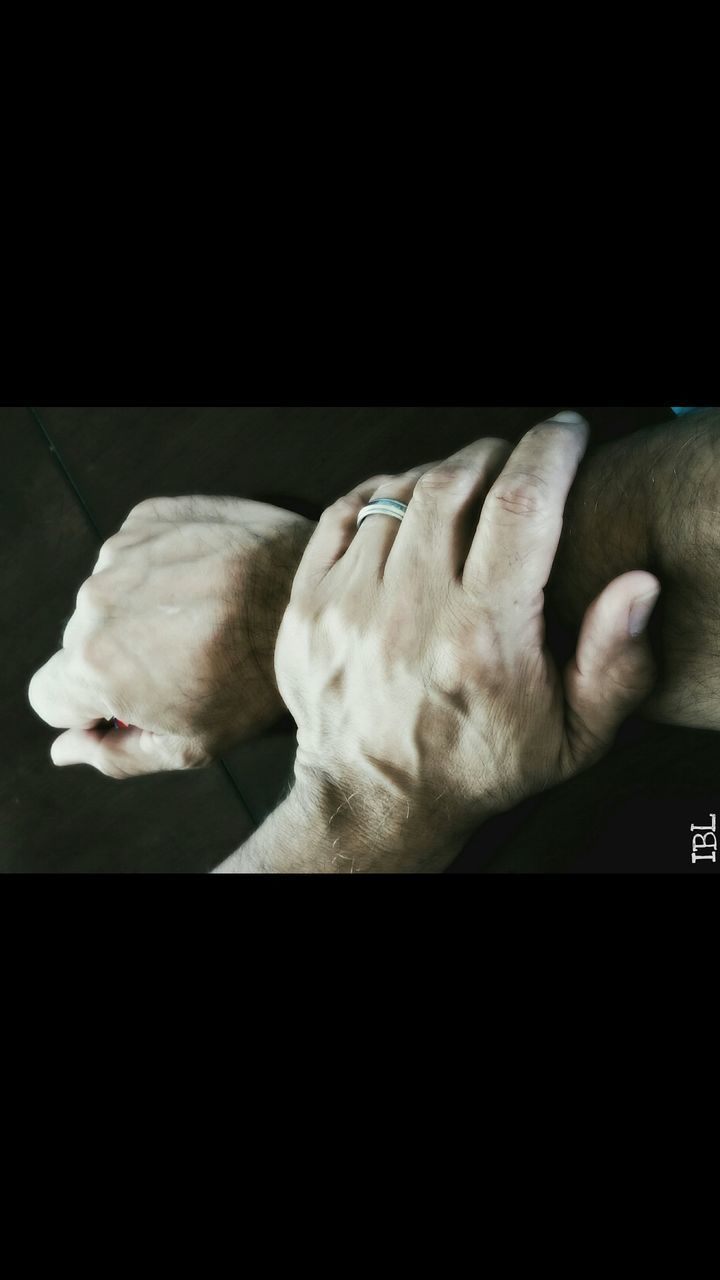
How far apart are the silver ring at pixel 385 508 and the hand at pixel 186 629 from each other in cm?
18

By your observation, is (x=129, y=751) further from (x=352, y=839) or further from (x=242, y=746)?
(x=352, y=839)

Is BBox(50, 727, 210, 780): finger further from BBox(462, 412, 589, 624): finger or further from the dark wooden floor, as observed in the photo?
BBox(462, 412, 589, 624): finger

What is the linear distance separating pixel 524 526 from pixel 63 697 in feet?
2.04

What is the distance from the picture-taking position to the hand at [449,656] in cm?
53

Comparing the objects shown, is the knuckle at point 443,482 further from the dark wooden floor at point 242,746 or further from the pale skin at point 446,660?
the dark wooden floor at point 242,746

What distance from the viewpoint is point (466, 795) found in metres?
0.66

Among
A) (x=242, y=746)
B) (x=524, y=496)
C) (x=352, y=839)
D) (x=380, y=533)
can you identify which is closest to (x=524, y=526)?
(x=524, y=496)

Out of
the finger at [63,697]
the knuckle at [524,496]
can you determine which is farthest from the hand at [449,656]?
the finger at [63,697]

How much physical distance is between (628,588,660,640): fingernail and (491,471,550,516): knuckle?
0.26 feet

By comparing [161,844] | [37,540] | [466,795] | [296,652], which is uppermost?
[37,540]

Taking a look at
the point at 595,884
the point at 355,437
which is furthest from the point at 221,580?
the point at 595,884

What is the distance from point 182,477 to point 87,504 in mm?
128

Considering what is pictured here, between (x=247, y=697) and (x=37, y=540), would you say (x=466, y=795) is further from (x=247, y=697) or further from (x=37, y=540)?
(x=37, y=540)
